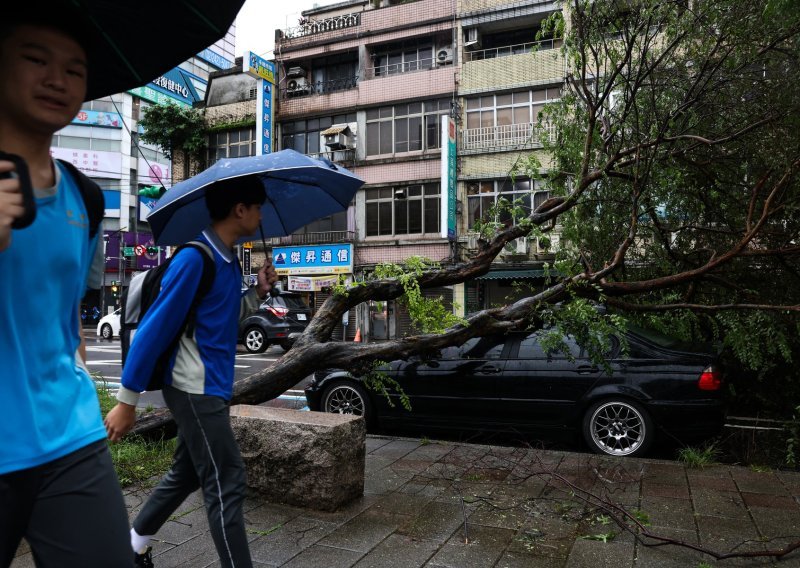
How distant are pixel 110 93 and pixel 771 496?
16.7ft

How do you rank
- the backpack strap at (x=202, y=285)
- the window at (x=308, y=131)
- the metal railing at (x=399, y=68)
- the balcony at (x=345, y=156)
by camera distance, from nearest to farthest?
the backpack strap at (x=202, y=285) < the metal railing at (x=399, y=68) < the balcony at (x=345, y=156) < the window at (x=308, y=131)

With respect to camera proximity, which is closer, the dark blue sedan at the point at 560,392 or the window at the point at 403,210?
the dark blue sedan at the point at 560,392

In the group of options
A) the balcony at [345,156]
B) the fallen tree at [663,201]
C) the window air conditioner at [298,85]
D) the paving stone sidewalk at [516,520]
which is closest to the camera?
the paving stone sidewalk at [516,520]

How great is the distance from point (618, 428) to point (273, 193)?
442cm

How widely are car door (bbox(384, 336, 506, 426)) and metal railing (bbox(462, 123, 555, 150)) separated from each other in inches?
639

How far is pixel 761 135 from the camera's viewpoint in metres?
6.20

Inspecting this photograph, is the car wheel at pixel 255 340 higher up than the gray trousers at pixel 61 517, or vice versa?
the gray trousers at pixel 61 517

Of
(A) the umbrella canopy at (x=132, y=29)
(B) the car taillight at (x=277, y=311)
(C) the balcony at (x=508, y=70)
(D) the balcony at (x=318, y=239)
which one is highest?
(C) the balcony at (x=508, y=70)

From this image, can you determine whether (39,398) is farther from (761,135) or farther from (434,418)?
(761,135)

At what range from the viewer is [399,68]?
25078 millimetres

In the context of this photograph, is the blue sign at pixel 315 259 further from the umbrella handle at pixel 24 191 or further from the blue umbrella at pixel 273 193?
the umbrella handle at pixel 24 191

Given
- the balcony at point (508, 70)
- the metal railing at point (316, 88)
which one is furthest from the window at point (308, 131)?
the balcony at point (508, 70)

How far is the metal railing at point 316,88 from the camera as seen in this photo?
25.8 meters

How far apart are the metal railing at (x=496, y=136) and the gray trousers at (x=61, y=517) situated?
21463 mm
